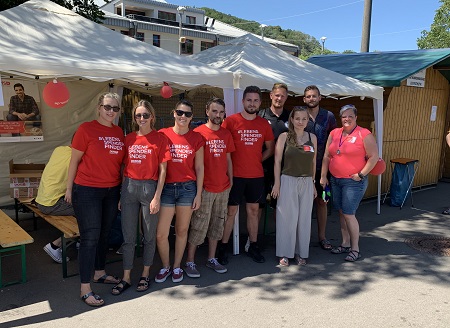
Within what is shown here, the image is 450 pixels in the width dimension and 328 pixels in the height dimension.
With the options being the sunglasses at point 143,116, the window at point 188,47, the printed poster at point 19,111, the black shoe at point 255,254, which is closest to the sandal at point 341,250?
the black shoe at point 255,254

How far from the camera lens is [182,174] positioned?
356 centimetres

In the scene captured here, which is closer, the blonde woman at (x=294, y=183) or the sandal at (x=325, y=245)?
the blonde woman at (x=294, y=183)

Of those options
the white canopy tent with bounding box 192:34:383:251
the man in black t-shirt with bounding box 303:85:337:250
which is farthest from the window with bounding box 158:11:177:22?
the man in black t-shirt with bounding box 303:85:337:250

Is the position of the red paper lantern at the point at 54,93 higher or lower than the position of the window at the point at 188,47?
lower

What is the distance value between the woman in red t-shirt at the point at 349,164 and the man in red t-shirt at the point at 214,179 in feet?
4.20

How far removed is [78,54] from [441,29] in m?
37.3

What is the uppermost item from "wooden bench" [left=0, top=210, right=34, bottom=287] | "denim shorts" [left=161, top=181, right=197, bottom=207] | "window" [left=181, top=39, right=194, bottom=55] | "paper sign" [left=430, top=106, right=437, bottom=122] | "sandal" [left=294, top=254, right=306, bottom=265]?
"window" [left=181, top=39, right=194, bottom=55]

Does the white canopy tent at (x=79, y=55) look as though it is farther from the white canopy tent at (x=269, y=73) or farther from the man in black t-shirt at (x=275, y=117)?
the man in black t-shirt at (x=275, y=117)

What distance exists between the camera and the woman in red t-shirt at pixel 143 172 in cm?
335

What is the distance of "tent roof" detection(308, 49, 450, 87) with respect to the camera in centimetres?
683

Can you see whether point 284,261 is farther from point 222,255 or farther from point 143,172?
point 143,172

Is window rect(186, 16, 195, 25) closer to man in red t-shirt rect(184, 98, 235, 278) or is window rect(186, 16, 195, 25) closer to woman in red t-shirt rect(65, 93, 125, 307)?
man in red t-shirt rect(184, 98, 235, 278)

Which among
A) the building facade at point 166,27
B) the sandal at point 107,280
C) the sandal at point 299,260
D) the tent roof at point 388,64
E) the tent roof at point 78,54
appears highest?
the building facade at point 166,27

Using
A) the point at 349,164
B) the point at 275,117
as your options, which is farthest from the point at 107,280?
the point at 349,164
